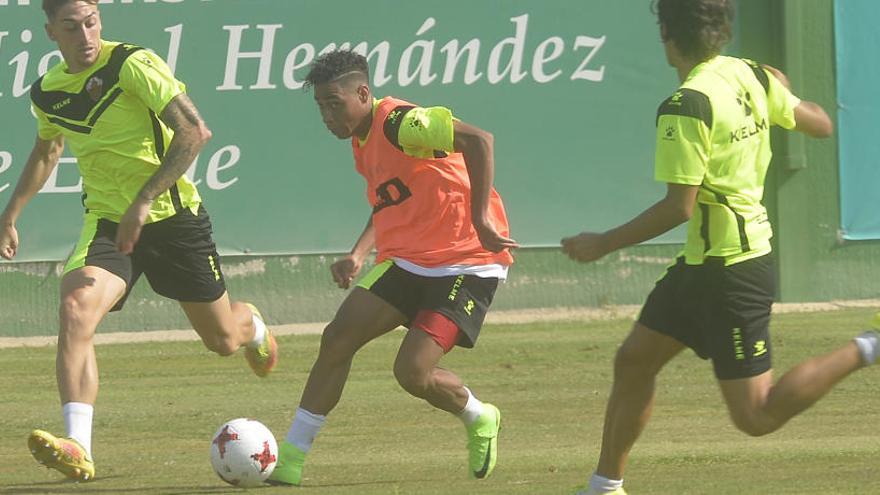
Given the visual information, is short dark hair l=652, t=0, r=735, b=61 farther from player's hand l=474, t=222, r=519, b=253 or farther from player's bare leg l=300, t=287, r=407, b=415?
player's bare leg l=300, t=287, r=407, b=415

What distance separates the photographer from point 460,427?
32.1 ft

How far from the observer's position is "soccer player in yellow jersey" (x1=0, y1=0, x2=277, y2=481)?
7.78 m

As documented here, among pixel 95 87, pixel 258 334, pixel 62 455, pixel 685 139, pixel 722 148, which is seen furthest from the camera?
pixel 258 334

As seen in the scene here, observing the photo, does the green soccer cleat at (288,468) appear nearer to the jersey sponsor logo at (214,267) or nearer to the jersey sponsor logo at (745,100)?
the jersey sponsor logo at (214,267)

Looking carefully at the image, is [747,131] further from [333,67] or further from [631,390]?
[333,67]

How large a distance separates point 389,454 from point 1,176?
21.9 feet

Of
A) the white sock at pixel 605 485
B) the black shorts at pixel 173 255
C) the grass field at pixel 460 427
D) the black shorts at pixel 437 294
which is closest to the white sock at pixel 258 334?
the grass field at pixel 460 427

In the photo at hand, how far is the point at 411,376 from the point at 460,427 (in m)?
2.09

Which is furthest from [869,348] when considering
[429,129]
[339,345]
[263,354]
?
[263,354]

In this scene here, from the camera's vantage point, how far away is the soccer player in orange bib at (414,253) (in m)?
7.77

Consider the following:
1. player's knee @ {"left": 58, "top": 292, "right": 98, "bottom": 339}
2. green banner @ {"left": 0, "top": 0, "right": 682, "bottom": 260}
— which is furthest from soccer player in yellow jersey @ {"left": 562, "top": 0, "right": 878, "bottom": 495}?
green banner @ {"left": 0, "top": 0, "right": 682, "bottom": 260}

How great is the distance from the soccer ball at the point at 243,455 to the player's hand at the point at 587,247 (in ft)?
6.15

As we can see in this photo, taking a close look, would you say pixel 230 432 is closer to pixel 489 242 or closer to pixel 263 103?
pixel 489 242

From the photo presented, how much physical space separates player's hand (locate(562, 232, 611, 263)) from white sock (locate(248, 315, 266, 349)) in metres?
3.63
